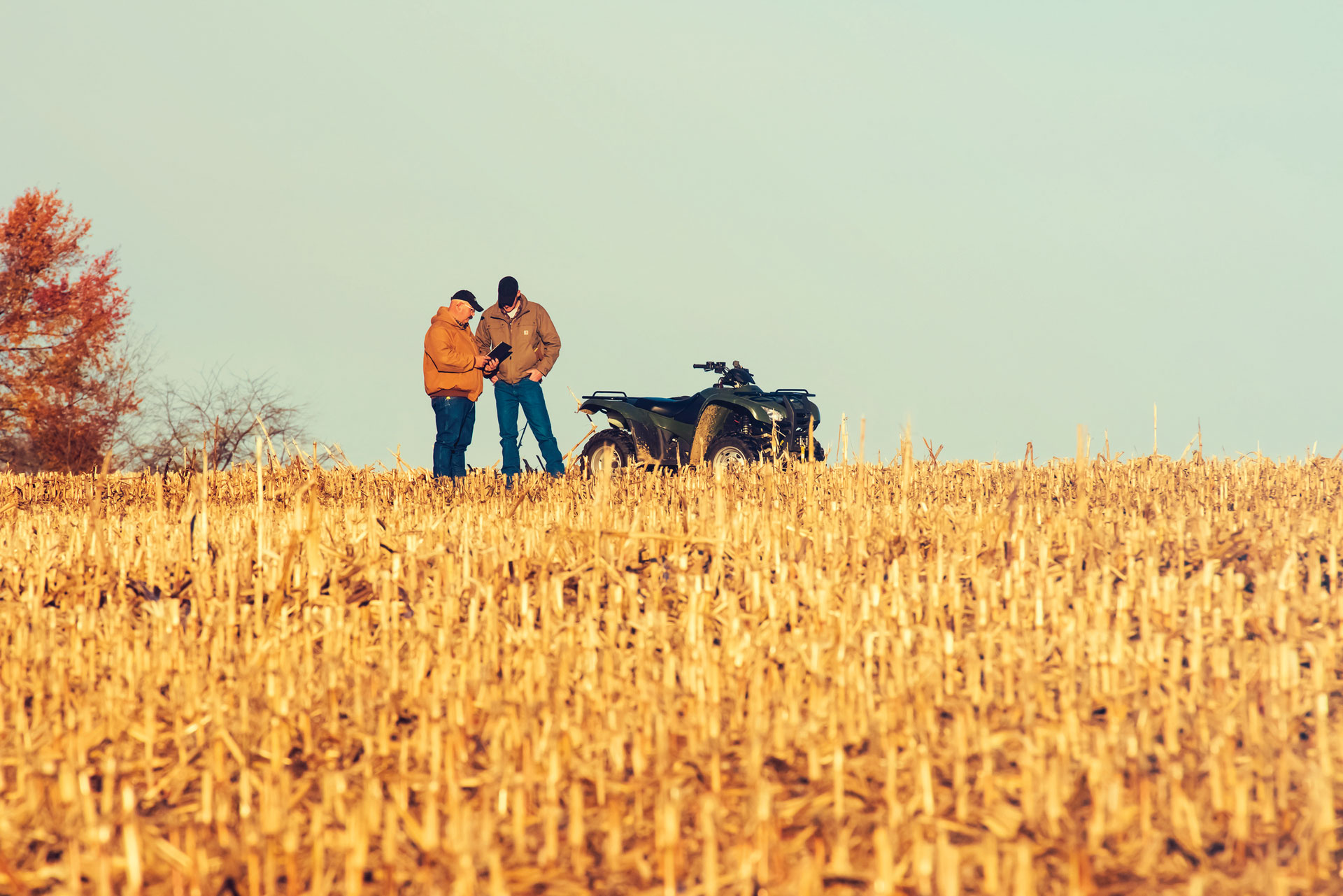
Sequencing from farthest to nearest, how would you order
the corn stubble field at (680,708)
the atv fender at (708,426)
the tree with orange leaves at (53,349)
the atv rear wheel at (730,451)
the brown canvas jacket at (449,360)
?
the tree with orange leaves at (53,349), the atv fender at (708,426), the atv rear wheel at (730,451), the brown canvas jacket at (449,360), the corn stubble field at (680,708)

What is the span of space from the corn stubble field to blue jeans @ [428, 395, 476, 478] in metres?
5.28

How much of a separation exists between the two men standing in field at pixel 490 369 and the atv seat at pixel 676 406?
207 centimetres

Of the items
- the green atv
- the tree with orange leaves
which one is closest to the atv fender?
the green atv

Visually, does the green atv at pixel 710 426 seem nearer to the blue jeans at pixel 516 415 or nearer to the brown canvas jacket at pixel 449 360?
the blue jeans at pixel 516 415

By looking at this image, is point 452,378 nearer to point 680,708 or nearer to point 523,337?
point 523,337

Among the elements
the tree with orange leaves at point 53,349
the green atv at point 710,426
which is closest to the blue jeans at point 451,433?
the green atv at point 710,426

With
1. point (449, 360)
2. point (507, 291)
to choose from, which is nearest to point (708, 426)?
point (507, 291)

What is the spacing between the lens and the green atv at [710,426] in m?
12.7

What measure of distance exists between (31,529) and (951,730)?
23.9 feet

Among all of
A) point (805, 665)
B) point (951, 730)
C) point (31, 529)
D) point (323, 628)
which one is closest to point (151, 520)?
point (31, 529)

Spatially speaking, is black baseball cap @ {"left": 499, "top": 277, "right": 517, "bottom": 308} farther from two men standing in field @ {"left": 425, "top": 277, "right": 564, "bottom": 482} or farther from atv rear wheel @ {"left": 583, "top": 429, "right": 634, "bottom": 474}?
atv rear wheel @ {"left": 583, "top": 429, "right": 634, "bottom": 474}

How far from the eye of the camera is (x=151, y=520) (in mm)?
7977

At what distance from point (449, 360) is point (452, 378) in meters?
0.19

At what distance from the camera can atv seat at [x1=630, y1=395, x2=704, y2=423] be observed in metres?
13.4
